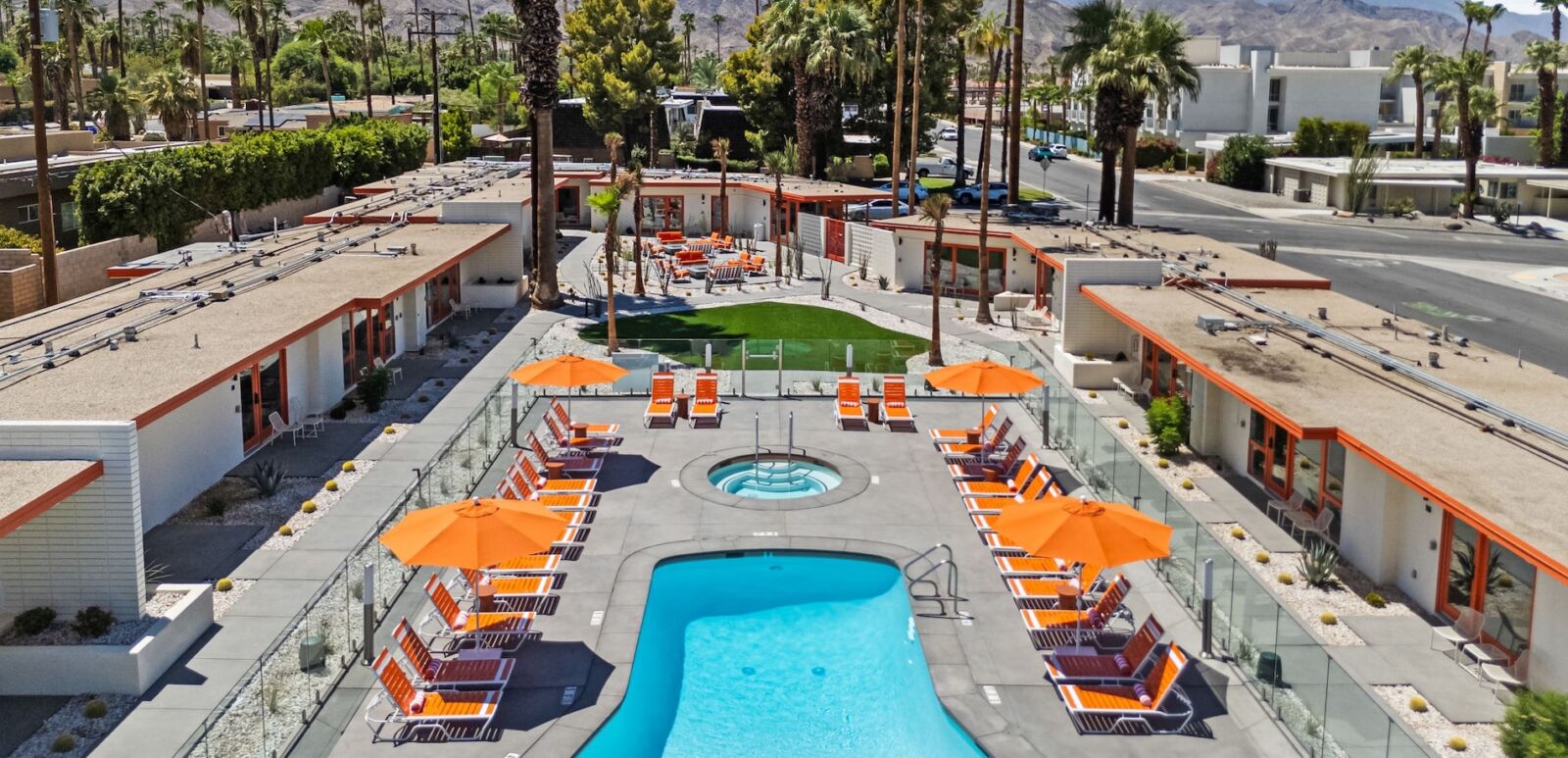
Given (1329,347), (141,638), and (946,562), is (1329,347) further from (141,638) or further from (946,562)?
(141,638)

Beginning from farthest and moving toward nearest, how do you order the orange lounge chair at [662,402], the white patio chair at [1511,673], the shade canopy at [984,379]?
1. the orange lounge chair at [662,402]
2. the shade canopy at [984,379]
3. the white patio chair at [1511,673]

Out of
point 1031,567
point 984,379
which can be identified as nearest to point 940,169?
point 984,379

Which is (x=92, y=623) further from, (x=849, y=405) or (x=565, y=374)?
(x=849, y=405)

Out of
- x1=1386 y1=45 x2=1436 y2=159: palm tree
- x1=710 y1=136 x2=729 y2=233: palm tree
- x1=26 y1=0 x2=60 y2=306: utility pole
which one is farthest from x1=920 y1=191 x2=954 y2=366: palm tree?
x1=1386 y1=45 x2=1436 y2=159: palm tree

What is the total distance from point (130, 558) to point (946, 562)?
11.4 metres

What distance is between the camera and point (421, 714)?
15180mm

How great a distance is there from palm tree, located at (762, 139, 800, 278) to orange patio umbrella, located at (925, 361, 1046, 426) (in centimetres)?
2116

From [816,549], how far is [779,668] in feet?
12.5

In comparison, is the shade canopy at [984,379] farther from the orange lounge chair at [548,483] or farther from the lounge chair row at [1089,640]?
the orange lounge chair at [548,483]

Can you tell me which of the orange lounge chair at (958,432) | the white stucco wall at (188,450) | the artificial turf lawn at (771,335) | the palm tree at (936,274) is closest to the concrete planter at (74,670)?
the white stucco wall at (188,450)

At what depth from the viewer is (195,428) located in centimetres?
2344

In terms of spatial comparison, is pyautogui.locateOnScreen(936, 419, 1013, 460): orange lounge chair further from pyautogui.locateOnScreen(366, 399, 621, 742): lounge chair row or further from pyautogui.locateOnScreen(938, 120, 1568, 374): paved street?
pyautogui.locateOnScreen(938, 120, 1568, 374): paved street

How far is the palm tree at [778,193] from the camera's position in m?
48.5

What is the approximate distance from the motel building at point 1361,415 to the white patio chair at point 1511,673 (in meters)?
0.11
